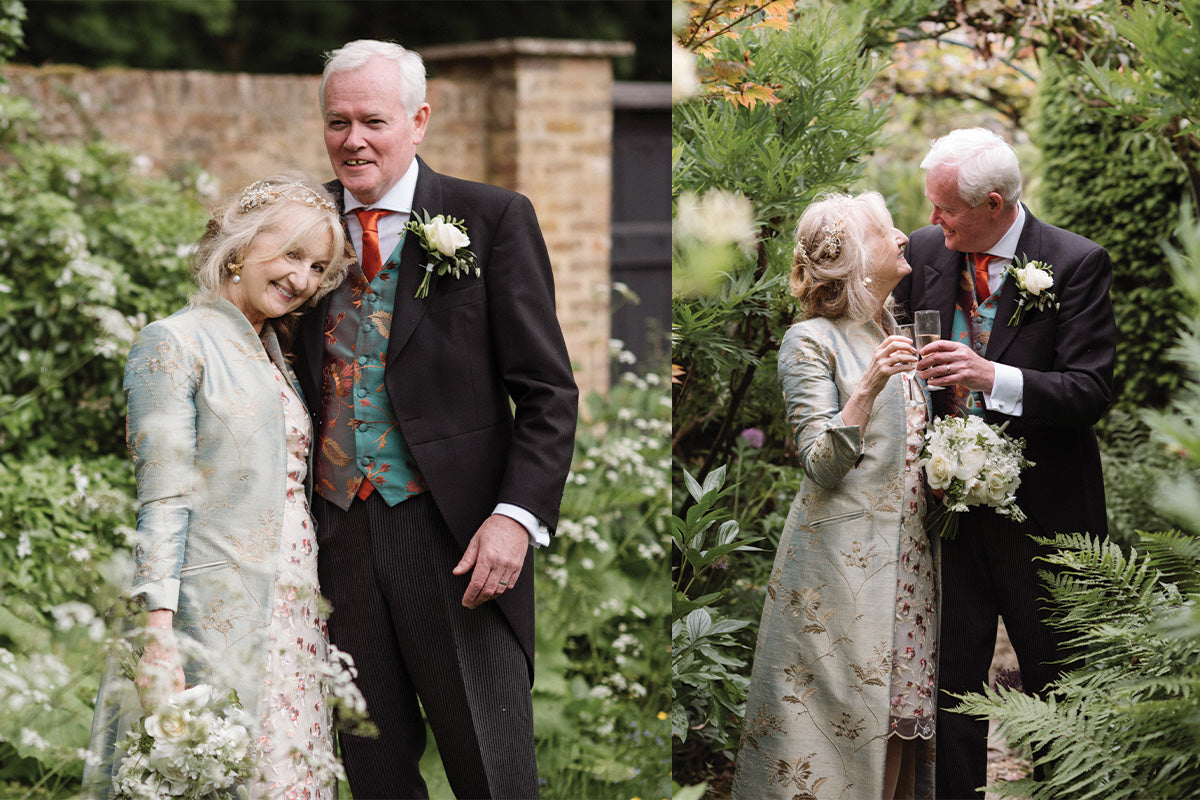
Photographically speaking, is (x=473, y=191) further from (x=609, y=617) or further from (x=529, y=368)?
(x=609, y=617)

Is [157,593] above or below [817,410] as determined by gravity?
below

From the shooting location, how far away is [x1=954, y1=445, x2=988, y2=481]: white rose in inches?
95.7

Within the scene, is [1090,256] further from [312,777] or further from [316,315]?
[312,777]

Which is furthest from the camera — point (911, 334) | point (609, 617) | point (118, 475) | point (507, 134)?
point (507, 134)

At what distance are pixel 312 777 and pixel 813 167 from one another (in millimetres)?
1966

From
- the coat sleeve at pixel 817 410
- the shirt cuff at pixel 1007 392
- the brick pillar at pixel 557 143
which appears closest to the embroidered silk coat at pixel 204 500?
the coat sleeve at pixel 817 410

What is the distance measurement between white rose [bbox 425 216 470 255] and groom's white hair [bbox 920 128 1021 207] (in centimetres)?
110

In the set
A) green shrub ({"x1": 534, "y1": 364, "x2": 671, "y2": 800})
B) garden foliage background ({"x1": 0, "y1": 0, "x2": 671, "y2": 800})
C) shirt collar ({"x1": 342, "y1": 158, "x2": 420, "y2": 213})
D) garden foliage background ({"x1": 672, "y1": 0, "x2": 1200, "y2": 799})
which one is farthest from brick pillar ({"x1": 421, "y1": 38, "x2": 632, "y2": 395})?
shirt collar ({"x1": 342, "y1": 158, "x2": 420, "y2": 213})

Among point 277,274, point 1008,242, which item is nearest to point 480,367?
point 277,274

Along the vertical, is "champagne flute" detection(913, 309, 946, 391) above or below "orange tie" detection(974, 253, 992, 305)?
below

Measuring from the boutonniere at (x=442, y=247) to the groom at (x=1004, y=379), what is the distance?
3.51 feet

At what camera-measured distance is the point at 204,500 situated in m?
2.30

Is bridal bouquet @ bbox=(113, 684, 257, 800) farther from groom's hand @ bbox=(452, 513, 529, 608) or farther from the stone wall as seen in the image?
the stone wall

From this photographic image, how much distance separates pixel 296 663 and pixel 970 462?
1545mm
